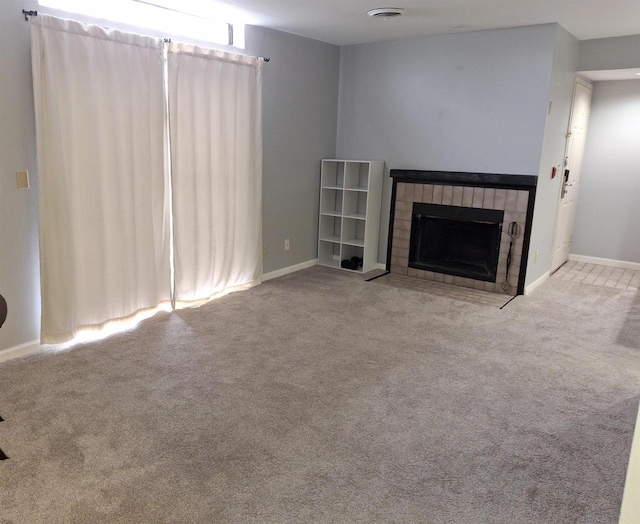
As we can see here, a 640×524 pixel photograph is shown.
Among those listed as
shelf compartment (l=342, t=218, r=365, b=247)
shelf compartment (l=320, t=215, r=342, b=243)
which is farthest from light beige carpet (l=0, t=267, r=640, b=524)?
shelf compartment (l=320, t=215, r=342, b=243)

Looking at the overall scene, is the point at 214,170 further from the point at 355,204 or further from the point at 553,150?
the point at 553,150

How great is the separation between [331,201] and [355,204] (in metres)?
0.28

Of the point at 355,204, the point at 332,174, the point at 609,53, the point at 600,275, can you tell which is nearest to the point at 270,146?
the point at 332,174

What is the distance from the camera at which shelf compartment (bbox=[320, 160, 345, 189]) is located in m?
5.45

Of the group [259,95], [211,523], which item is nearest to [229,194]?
[259,95]

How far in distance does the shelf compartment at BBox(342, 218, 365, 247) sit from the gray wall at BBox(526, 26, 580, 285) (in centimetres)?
177

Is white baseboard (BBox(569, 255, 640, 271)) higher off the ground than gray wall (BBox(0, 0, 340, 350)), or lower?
lower

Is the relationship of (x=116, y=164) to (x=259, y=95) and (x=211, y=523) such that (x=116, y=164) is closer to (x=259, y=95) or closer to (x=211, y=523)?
(x=259, y=95)

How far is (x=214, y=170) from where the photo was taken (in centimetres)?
425

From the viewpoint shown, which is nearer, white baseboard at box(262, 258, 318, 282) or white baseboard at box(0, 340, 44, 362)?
white baseboard at box(0, 340, 44, 362)

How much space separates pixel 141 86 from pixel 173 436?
2.42 m

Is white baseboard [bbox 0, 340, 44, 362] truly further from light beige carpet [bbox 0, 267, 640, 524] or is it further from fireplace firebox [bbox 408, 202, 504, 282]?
fireplace firebox [bbox 408, 202, 504, 282]

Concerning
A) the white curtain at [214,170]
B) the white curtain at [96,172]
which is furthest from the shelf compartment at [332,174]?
the white curtain at [96,172]

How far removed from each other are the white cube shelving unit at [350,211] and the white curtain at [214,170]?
104 cm
